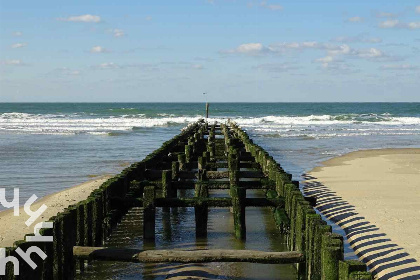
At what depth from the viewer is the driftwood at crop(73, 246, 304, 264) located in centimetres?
602

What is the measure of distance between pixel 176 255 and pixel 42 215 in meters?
5.95

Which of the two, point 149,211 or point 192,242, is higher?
point 149,211

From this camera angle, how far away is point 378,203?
480 inches

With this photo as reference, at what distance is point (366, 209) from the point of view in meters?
11.5

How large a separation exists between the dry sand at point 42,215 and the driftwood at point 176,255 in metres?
3.33

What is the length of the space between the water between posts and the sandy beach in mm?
1290

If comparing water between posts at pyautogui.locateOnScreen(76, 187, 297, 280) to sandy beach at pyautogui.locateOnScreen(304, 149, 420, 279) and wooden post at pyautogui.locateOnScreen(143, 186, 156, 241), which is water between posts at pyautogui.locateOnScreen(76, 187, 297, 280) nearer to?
wooden post at pyautogui.locateOnScreen(143, 186, 156, 241)

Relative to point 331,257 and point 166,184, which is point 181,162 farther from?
point 331,257

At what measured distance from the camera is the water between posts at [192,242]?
7535 millimetres

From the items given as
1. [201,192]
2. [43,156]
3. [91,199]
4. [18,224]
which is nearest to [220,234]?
[201,192]

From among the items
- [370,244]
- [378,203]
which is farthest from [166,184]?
[378,203]

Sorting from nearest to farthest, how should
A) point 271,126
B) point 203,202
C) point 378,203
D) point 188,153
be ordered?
point 203,202 → point 378,203 → point 188,153 → point 271,126

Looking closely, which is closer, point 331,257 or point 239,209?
point 331,257

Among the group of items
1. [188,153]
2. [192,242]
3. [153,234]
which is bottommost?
[192,242]
